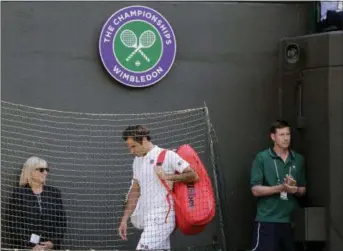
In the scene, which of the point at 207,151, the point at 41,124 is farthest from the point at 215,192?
the point at 41,124

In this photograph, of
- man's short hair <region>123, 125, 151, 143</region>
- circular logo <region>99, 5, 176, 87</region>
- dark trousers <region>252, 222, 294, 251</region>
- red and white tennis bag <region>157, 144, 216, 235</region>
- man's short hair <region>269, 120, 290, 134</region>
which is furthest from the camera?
circular logo <region>99, 5, 176, 87</region>

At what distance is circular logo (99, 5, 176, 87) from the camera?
1043 cm

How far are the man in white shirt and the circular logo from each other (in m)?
1.16

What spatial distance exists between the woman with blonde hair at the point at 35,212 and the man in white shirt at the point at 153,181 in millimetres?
895

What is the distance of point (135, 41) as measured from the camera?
10.5m

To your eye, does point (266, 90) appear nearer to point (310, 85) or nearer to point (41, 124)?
point (310, 85)

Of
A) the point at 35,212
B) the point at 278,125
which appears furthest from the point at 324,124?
the point at 35,212

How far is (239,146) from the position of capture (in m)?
10.9

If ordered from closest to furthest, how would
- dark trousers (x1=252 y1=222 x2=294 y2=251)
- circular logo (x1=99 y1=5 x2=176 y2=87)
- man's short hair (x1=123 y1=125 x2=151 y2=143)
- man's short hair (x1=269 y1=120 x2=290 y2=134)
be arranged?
man's short hair (x1=123 y1=125 x2=151 y2=143)
dark trousers (x1=252 y1=222 x2=294 y2=251)
man's short hair (x1=269 y1=120 x2=290 y2=134)
circular logo (x1=99 y1=5 x2=176 y2=87)

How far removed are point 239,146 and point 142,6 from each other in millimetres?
1994

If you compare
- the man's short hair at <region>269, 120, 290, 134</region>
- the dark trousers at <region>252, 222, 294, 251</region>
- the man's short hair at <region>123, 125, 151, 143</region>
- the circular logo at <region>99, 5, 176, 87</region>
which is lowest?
A: the dark trousers at <region>252, 222, 294, 251</region>

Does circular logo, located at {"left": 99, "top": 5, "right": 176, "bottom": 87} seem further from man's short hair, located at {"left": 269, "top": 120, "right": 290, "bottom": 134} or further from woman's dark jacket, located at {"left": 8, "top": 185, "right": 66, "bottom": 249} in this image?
woman's dark jacket, located at {"left": 8, "top": 185, "right": 66, "bottom": 249}

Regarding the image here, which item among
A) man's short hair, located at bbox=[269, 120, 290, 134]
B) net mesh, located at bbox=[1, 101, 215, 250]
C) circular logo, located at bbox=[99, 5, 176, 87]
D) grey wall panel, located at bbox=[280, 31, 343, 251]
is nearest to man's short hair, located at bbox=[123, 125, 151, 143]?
net mesh, located at bbox=[1, 101, 215, 250]

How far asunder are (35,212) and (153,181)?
1260 mm
